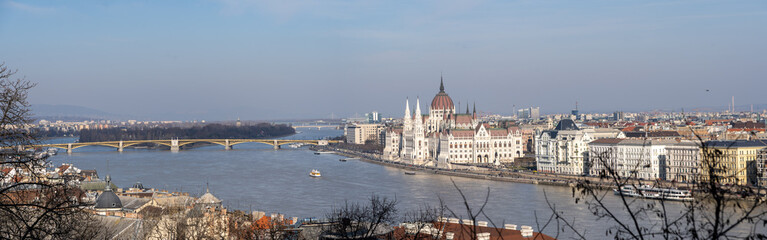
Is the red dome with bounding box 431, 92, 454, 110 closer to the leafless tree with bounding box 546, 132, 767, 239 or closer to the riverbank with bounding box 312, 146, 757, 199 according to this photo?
the riverbank with bounding box 312, 146, 757, 199

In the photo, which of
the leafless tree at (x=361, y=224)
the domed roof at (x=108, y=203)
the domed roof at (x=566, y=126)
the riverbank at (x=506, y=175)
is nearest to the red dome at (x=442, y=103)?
the riverbank at (x=506, y=175)

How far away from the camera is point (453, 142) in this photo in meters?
32.2

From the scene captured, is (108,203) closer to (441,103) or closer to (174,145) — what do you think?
(441,103)

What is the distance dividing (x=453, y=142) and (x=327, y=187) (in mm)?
11602

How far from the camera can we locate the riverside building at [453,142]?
32.3 m

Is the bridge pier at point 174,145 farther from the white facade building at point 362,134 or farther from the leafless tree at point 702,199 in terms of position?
the leafless tree at point 702,199

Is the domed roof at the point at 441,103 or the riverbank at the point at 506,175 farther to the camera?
the domed roof at the point at 441,103

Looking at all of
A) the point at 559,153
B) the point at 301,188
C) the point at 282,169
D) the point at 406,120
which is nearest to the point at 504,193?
the point at 301,188

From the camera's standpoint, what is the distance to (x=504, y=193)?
19.7 m

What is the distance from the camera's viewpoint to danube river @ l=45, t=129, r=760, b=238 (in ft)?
51.4

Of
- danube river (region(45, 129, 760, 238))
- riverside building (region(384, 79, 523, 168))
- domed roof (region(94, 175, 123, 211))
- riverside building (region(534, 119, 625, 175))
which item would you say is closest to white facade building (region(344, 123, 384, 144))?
riverside building (region(384, 79, 523, 168))

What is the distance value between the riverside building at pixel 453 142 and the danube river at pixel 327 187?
2.37m

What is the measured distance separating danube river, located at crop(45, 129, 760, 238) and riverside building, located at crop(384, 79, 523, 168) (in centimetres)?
237

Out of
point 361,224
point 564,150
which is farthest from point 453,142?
point 361,224
